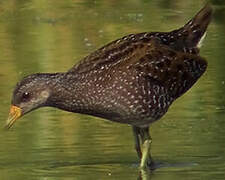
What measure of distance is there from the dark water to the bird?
1.07 ft

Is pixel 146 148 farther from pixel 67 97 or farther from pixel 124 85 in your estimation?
pixel 67 97

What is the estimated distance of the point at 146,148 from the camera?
36.9ft

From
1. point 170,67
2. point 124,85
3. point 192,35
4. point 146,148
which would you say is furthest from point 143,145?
point 192,35

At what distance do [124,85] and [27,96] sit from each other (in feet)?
2.72

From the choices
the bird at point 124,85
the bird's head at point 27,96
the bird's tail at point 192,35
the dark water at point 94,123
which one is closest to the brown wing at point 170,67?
the bird at point 124,85

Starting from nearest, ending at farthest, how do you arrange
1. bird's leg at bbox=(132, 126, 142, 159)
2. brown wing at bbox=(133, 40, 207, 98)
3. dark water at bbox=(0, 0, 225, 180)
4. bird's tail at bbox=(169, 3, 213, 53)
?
dark water at bbox=(0, 0, 225, 180), brown wing at bbox=(133, 40, 207, 98), bird's leg at bbox=(132, 126, 142, 159), bird's tail at bbox=(169, 3, 213, 53)

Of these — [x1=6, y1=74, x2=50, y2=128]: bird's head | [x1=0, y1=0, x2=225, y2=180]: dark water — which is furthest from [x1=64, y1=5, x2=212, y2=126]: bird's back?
[x1=0, y1=0, x2=225, y2=180]: dark water

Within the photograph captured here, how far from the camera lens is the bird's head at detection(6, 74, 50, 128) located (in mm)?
10789

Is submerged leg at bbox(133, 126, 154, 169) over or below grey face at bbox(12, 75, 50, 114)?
below

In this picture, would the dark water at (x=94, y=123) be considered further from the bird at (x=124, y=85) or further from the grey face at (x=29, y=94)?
the grey face at (x=29, y=94)

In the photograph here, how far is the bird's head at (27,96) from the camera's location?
10.8 m

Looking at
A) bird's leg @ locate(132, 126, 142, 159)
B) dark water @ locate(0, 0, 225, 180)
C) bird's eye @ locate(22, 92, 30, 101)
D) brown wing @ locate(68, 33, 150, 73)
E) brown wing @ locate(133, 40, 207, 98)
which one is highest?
brown wing @ locate(68, 33, 150, 73)

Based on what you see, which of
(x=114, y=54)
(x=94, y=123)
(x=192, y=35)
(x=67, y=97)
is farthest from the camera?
(x=94, y=123)

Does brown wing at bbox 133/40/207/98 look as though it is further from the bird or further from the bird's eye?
the bird's eye
